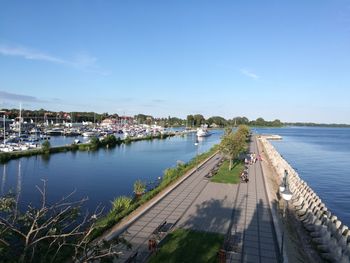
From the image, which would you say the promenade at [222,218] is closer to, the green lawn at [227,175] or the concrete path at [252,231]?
the concrete path at [252,231]

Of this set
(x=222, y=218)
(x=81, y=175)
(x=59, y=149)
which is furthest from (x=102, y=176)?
(x=59, y=149)

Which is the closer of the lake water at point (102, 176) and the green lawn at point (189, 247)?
the green lawn at point (189, 247)

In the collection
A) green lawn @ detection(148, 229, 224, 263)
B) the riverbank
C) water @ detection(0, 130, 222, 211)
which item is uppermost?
green lawn @ detection(148, 229, 224, 263)

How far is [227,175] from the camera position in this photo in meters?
34.8

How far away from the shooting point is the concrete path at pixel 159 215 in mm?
14281

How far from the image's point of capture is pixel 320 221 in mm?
20906

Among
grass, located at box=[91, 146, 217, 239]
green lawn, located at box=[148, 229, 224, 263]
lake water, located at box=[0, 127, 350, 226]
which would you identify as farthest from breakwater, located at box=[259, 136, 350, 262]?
grass, located at box=[91, 146, 217, 239]

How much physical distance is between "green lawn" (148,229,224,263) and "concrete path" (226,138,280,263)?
0.73 metres

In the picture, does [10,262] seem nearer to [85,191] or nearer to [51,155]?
[85,191]

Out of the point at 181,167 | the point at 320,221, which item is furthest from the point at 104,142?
the point at 320,221

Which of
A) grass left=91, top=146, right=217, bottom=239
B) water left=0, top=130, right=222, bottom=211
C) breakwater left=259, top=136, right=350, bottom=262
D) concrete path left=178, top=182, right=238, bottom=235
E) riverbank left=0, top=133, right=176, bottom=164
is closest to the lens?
grass left=91, top=146, right=217, bottom=239

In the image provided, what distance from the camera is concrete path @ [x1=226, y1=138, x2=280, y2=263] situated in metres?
14.4

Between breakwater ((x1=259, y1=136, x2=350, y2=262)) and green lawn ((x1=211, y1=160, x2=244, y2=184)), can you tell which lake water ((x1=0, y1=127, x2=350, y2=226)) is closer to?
breakwater ((x1=259, y1=136, x2=350, y2=262))

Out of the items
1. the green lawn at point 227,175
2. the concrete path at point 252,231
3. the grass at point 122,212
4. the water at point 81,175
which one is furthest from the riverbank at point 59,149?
the concrete path at point 252,231
